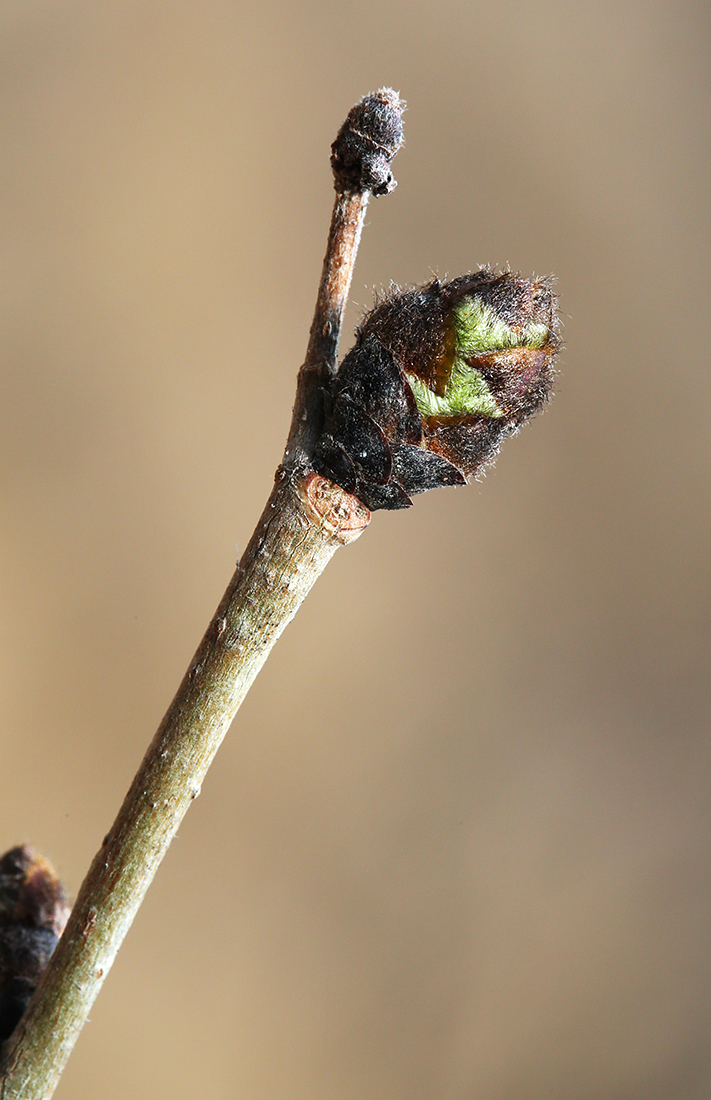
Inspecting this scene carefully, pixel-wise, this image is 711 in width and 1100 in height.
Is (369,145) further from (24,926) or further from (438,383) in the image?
(24,926)

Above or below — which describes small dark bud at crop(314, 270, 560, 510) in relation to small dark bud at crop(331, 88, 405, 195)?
below

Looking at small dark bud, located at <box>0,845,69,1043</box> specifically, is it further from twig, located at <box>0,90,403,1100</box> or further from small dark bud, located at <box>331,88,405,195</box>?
small dark bud, located at <box>331,88,405,195</box>

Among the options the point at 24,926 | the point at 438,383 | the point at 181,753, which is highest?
the point at 438,383

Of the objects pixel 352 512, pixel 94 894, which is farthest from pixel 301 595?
pixel 94 894

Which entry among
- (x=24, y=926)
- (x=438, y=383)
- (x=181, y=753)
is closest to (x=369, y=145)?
(x=438, y=383)

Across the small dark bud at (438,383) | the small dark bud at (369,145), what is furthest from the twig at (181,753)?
the small dark bud at (369,145)

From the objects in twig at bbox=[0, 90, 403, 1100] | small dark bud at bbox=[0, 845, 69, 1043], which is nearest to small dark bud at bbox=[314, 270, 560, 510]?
twig at bbox=[0, 90, 403, 1100]
